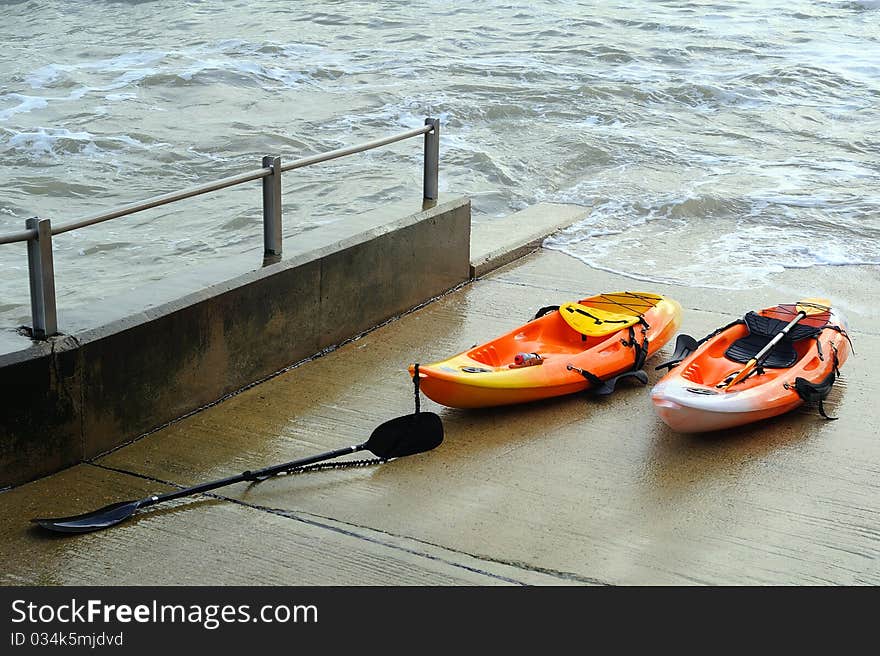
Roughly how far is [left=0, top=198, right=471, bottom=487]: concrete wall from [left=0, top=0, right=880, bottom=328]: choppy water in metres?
0.70

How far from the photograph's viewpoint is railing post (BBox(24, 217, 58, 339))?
4.04 m

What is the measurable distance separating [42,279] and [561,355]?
260 cm

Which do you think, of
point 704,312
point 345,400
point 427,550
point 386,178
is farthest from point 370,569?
point 386,178

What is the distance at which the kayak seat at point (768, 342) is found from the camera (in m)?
5.43

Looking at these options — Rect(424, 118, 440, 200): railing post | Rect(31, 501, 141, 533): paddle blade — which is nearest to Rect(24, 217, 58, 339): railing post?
Rect(31, 501, 141, 533): paddle blade

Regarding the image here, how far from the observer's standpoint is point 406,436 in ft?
15.2

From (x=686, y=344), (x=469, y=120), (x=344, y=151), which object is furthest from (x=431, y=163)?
(x=469, y=120)

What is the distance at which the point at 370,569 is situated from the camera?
3.68 m

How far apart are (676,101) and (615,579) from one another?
50.1ft

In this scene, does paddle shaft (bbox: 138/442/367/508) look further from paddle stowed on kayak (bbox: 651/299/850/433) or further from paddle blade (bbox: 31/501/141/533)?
paddle stowed on kayak (bbox: 651/299/850/433)
